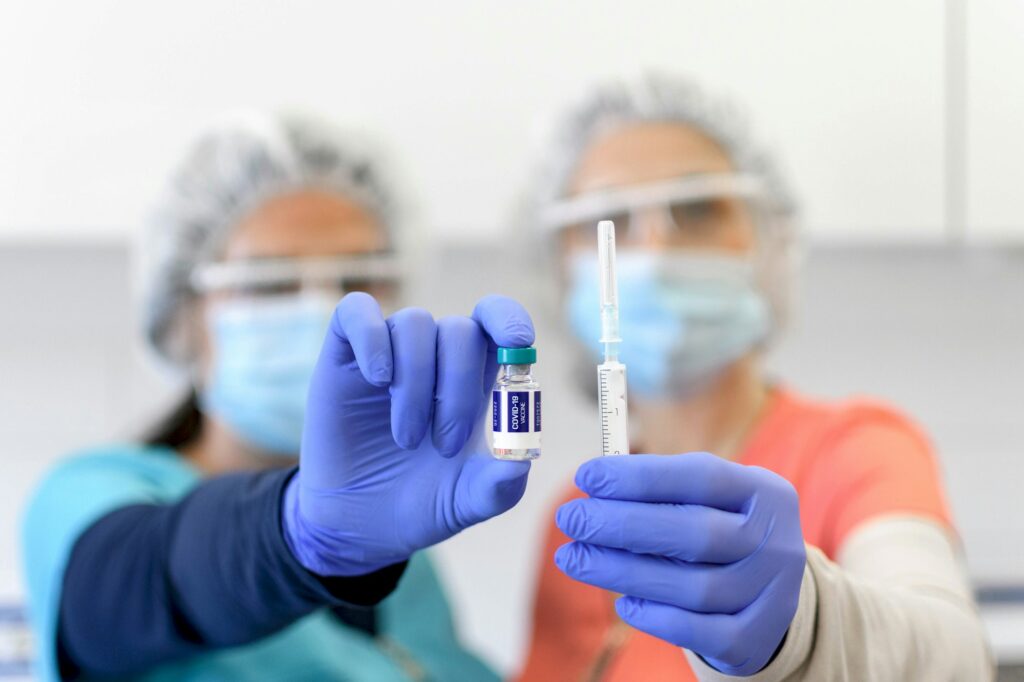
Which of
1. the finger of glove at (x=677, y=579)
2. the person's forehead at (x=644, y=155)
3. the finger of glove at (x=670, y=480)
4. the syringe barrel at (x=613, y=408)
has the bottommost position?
the finger of glove at (x=677, y=579)

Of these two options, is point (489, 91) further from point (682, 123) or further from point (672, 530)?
point (672, 530)

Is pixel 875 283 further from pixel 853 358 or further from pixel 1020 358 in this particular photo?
pixel 1020 358

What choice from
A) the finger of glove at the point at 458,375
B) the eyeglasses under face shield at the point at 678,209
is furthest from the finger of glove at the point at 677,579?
the eyeglasses under face shield at the point at 678,209

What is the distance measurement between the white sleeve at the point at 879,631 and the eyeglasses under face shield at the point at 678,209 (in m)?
0.47

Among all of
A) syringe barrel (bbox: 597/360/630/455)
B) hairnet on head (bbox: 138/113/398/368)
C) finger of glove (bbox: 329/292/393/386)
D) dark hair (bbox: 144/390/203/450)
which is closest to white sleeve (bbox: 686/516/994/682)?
syringe barrel (bbox: 597/360/630/455)

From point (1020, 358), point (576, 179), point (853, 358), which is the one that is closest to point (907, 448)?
point (576, 179)

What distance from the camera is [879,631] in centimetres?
54

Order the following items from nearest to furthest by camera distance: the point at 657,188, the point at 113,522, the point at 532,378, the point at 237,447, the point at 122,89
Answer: the point at 532,378 → the point at 113,522 → the point at 657,188 → the point at 237,447 → the point at 122,89

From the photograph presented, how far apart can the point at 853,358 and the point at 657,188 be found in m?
0.88

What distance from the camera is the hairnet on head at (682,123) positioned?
116 cm

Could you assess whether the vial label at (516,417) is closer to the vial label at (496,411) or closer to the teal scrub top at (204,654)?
the vial label at (496,411)

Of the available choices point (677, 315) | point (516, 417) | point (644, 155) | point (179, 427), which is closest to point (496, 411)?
point (516, 417)

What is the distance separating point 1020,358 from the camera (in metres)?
1.73

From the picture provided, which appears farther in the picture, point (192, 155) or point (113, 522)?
point (192, 155)
